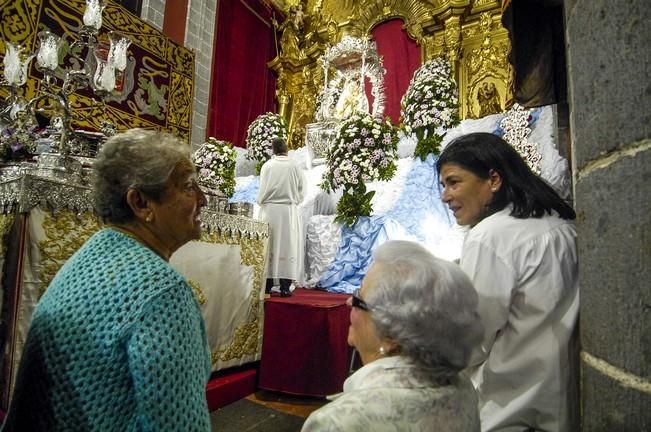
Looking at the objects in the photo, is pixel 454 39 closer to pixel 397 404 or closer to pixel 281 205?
pixel 281 205

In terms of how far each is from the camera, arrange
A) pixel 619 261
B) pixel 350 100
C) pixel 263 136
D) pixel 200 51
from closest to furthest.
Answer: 1. pixel 619 261
2. pixel 263 136
3. pixel 350 100
4. pixel 200 51

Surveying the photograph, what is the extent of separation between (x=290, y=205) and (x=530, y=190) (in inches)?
140

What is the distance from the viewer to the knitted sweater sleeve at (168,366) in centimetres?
82

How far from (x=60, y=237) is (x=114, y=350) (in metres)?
1.40

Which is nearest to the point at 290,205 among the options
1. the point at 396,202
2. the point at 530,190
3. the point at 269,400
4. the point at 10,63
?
the point at 396,202

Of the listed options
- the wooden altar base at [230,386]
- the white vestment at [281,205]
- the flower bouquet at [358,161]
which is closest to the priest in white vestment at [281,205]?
the white vestment at [281,205]

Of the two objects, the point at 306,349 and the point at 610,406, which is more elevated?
the point at 610,406

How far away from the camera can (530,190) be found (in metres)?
1.29

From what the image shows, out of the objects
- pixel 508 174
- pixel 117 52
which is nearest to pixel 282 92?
pixel 117 52

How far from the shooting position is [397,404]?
764 millimetres

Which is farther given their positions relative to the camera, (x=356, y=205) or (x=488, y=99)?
(x=488, y=99)

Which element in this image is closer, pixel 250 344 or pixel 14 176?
pixel 14 176

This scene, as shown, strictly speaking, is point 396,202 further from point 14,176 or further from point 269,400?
point 14,176

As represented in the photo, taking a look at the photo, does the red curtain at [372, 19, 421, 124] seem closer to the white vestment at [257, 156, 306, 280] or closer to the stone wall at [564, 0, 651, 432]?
Result: the white vestment at [257, 156, 306, 280]
